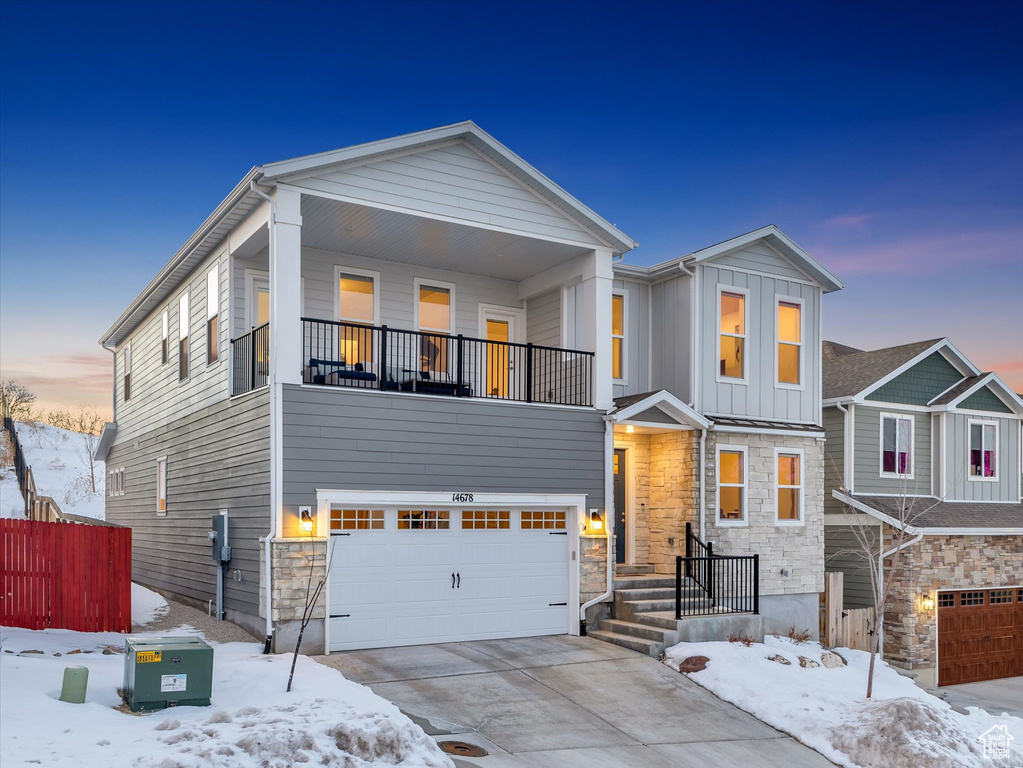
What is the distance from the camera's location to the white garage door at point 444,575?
40.3 ft

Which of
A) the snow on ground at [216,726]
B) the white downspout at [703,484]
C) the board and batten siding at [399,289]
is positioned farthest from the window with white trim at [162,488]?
the white downspout at [703,484]

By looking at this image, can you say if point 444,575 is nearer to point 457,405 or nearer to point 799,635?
point 457,405

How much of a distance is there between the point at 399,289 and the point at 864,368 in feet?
39.9

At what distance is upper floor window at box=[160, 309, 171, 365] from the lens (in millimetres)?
17594

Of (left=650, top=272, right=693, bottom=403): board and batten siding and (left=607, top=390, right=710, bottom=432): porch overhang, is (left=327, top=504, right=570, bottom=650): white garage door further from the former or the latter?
(left=650, top=272, right=693, bottom=403): board and batten siding

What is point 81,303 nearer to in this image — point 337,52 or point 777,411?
point 337,52

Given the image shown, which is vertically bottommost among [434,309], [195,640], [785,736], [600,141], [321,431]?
[785,736]

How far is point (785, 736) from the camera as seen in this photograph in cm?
1041

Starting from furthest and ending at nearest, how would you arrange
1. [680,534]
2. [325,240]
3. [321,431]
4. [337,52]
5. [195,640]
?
1. [337,52]
2. [680,534]
3. [325,240]
4. [321,431]
5. [195,640]

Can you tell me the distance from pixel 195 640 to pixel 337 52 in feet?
46.0

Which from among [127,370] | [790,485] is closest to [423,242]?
[790,485]

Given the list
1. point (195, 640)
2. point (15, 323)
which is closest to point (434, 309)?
point (195, 640)

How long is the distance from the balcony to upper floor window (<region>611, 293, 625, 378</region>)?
1.46 metres

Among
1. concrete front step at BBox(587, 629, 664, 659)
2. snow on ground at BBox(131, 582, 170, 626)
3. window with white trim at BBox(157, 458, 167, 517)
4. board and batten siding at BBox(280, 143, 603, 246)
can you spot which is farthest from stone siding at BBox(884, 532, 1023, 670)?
window with white trim at BBox(157, 458, 167, 517)
